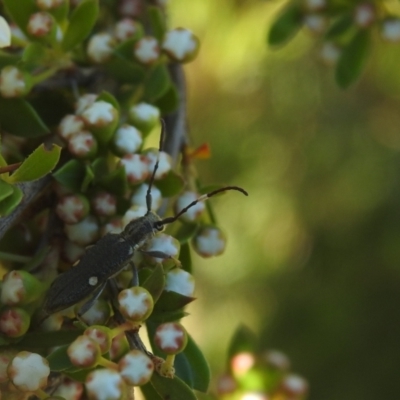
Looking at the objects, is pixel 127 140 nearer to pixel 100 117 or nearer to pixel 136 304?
pixel 100 117

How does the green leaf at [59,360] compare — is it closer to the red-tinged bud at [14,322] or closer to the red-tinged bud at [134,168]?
the red-tinged bud at [14,322]

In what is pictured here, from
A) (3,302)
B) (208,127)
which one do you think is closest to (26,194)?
(3,302)

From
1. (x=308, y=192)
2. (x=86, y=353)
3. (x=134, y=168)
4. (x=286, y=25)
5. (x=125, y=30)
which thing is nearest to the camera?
(x=86, y=353)

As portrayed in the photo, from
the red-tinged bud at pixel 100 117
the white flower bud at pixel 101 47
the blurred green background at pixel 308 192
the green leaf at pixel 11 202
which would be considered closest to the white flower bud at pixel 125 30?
the white flower bud at pixel 101 47

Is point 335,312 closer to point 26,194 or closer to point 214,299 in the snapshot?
point 214,299

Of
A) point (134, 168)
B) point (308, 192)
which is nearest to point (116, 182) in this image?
point (134, 168)

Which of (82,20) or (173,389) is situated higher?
(82,20)
